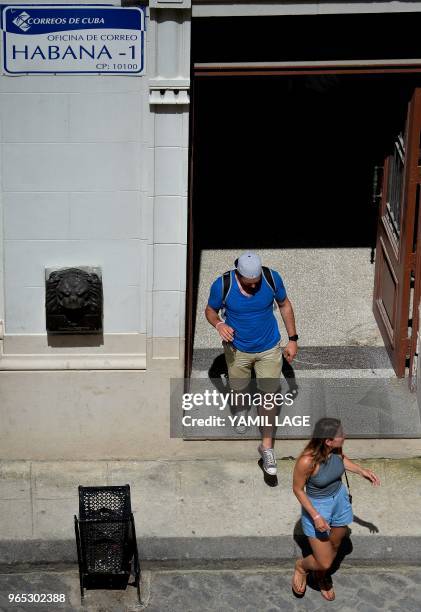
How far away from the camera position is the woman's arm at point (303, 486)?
7.15 m

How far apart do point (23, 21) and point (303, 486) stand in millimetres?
4258

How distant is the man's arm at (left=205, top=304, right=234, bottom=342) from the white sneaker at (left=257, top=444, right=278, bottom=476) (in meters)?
1.03

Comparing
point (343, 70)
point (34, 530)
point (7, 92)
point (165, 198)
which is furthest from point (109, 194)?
point (34, 530)

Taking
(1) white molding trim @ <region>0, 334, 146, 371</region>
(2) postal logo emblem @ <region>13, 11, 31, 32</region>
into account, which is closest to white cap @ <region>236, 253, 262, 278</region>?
(1) white molding trim @ <region>0, 334, 146, 371</region>

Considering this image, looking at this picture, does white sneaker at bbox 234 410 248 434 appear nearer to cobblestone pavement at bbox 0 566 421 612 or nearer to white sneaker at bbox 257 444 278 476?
white sneaker at bbox 257 444 278 476

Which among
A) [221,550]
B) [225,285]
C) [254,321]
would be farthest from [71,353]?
[221,550]

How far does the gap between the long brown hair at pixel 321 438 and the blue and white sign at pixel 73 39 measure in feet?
10.8

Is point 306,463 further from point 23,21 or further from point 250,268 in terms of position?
point 23,21

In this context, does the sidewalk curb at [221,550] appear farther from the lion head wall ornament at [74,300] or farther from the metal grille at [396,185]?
the metal grille at [396,185]

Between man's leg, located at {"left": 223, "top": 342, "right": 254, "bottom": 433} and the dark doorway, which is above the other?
the dark doorway

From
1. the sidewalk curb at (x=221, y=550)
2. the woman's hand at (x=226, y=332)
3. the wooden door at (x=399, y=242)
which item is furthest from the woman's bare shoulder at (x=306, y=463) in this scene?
the wooden door at (x=399, y=242)

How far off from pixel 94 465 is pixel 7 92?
10.6 feet

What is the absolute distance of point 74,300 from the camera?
348 inches

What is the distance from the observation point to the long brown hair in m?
7.13
